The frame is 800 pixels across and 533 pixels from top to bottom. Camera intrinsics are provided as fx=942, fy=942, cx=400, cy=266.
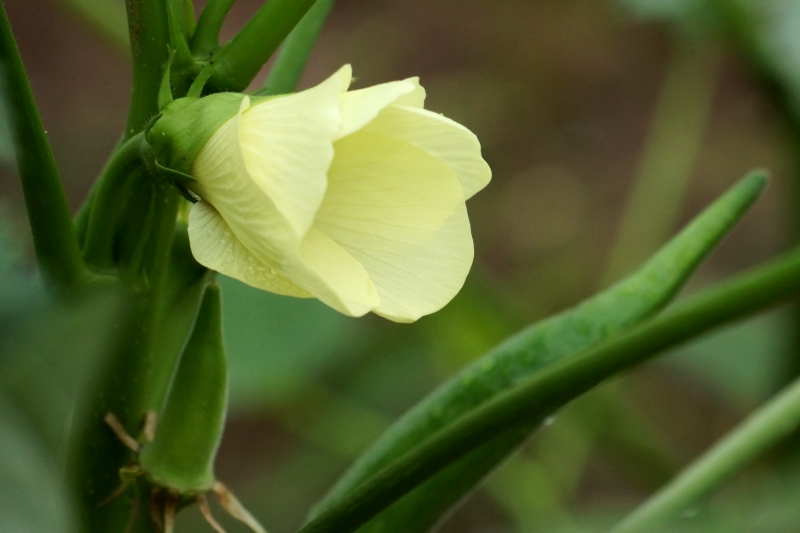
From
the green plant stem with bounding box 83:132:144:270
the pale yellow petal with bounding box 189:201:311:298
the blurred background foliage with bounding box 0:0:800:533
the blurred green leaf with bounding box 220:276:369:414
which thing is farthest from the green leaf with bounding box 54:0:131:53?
the pale yellow petal with bounding box 189:201:311:298

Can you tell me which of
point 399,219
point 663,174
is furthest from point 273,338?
point 399,219

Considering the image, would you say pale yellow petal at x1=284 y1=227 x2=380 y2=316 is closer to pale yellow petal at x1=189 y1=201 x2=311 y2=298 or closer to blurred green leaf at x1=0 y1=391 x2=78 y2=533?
pale yellow petal at x1=189 y1=201 x2=311 y2=298

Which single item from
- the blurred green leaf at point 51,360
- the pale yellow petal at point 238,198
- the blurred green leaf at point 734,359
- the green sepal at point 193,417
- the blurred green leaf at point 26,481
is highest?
the pale yellow petal at point 238,198

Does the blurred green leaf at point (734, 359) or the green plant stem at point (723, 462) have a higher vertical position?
the green plant stem at point (723, 462)

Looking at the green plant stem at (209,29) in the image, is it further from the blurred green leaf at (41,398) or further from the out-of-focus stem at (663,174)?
the out-of-focus stem at (663,174)

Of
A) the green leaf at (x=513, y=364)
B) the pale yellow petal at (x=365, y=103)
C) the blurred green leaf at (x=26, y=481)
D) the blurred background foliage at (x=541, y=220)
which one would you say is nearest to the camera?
the blurred green leaf at (x=26, y=481)

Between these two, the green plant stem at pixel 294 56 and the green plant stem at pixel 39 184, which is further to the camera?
the green plant stem at pixel 294 56

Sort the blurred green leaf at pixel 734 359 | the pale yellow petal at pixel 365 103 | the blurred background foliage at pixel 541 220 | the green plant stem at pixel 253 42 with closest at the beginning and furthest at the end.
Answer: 1. the pale yellow petal at pixel 365 103
2. the green plant stem at pixel 253 42
3. the blurred background foliage at pixel 541 220
4. the blurred green leaf at pixel 734 359

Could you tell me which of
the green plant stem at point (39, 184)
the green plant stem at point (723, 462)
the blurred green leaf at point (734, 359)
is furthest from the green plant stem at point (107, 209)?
the blurred green leaf at point (734, 359)
